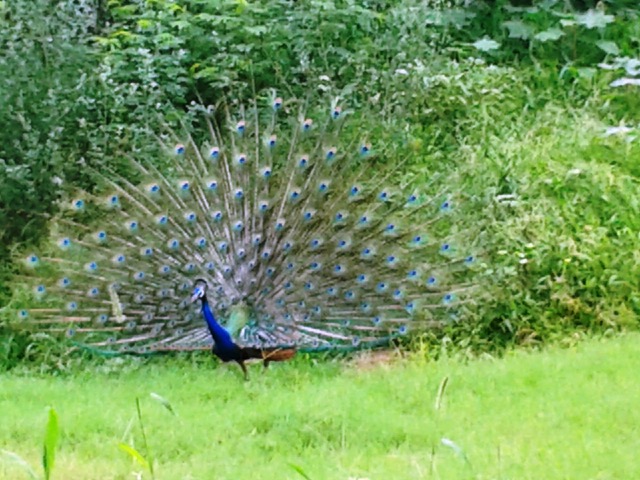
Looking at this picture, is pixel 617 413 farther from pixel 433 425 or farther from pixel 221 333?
pixel 221 333

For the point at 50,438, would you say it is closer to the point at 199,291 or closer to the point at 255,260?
the point at 199,291

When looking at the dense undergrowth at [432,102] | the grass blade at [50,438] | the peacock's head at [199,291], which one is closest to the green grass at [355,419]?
the peacock's head at [199,291]

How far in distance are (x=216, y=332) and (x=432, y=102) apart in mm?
3612

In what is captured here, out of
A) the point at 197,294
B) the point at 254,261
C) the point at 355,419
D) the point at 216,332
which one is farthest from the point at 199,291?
the point at 355,419

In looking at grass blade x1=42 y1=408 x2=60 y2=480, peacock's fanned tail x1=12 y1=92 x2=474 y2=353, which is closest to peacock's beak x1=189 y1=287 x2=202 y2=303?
peacock's fanned tail x1=12 y1=92 x2=474 y2=353

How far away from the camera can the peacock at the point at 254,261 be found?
638 centimetres

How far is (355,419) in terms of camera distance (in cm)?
Answer: 500

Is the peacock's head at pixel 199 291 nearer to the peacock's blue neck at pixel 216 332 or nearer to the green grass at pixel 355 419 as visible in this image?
the peacock's blue neck at pixel 216 332

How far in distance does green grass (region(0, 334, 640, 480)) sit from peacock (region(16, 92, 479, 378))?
0.25 m

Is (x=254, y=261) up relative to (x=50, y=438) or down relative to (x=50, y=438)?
down

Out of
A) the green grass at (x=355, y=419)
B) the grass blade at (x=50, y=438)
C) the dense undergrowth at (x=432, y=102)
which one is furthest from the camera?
the dense undergrowth at (x=432, y=102)

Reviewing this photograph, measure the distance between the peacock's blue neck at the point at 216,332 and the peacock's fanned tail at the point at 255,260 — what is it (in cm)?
28

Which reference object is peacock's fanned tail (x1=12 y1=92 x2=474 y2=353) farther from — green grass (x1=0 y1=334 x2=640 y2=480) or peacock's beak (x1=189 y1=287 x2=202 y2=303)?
peacock's beak (x1=189 y1=287 x2=202 y2=303)

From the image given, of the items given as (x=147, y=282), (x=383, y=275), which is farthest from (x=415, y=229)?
(x=147, y=282)
